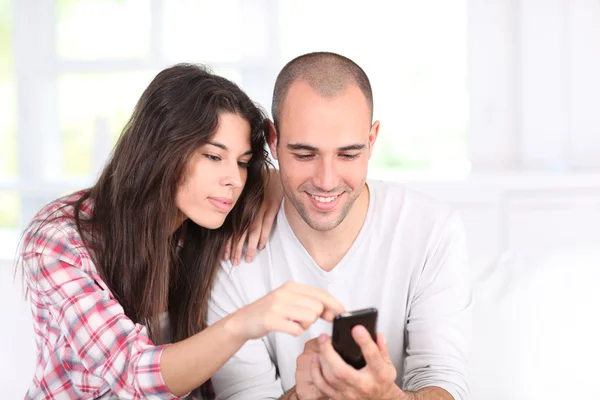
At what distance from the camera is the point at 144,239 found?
190 centimetres

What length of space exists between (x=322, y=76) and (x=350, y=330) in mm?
695

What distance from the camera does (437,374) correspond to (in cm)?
181

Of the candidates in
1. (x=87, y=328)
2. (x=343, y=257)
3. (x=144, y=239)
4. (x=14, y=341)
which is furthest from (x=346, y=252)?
(x=14, y=341)

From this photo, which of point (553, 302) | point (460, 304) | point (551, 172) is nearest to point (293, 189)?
point (460, 304)

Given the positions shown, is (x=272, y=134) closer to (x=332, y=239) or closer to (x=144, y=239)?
(x=332, y=239)

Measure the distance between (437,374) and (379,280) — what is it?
10.7 inches

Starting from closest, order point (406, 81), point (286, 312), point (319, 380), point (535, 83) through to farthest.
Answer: point (286, 312) → point (319, 380) → point (535, 83) → point (406, 81)

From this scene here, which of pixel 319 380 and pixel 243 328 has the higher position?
pixel 243 328

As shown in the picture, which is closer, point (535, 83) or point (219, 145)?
point (219, 145)

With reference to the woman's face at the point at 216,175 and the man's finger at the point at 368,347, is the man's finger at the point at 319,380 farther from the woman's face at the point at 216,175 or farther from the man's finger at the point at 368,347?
the woman's face at the point at 216,175

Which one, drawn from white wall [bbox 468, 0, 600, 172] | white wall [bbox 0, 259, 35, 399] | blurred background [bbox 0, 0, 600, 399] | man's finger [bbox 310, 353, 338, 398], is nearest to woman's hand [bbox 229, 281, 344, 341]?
man's finger [bbox 310, 353, 338, 398]

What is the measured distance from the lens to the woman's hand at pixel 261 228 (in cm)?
202

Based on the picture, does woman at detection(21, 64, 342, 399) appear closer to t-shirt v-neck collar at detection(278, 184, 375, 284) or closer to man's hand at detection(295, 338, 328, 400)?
t-shirt v-neck collar at detection(278, 184, 375, 284)

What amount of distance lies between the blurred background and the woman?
64.2 inches
